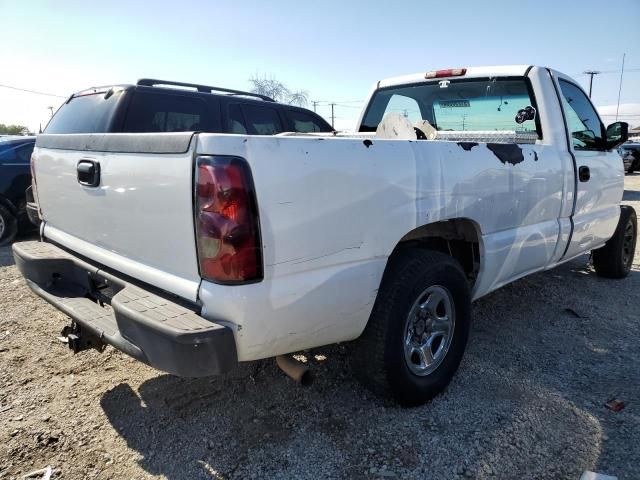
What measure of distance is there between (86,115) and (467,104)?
359 centimetres

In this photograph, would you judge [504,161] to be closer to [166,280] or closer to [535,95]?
[535,95]

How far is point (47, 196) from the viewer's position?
289 cm

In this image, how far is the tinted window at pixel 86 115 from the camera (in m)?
4.30

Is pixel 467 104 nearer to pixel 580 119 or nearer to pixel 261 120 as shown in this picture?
pixel 580 119

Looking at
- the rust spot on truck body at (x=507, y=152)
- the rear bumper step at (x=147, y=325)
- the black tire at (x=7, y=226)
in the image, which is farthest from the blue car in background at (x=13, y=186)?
the rust spot on truck body at (x=507, y=152)

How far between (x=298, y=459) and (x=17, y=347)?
2.47 metres

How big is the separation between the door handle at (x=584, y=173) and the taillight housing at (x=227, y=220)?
3.07 metres

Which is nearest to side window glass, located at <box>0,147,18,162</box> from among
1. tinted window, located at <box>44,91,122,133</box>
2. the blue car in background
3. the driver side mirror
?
the blue car in background

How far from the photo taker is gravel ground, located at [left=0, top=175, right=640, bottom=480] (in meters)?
2.19

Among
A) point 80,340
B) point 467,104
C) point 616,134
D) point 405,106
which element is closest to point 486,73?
point 467,104

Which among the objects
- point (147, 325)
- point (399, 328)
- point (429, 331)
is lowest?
point (429, 331)

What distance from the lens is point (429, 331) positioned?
2707 mm

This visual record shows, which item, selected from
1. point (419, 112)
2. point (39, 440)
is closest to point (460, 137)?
point (419, 112)

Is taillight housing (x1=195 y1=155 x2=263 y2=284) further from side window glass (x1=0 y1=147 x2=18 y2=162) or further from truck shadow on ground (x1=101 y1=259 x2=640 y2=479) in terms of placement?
side window glass (x1=0 y1=147 x2=18 y2=162)
